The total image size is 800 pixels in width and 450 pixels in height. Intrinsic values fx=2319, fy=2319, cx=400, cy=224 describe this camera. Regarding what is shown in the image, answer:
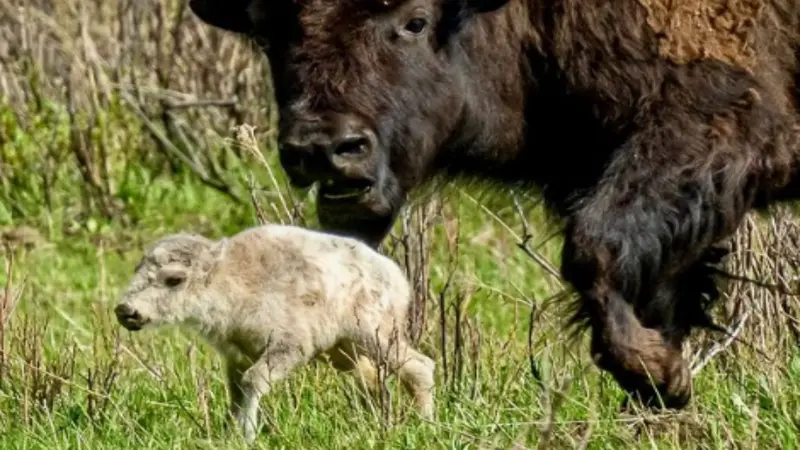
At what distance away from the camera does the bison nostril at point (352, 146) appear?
21.0 feet

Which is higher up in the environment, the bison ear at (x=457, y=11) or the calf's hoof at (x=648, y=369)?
the bison ear at (x=457, y=11)

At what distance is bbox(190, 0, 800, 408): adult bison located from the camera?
6.47 meters

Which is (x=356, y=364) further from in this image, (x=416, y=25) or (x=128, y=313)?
(x=416, y=25)

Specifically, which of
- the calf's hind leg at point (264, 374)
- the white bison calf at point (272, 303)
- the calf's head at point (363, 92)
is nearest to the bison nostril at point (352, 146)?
the calf's head at point (363, 92)

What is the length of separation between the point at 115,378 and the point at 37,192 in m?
5.55

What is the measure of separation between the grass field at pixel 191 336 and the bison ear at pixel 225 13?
14.5 inches

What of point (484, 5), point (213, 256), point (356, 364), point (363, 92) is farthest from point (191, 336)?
point (484, 5)

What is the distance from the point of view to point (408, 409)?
6434 millimetres

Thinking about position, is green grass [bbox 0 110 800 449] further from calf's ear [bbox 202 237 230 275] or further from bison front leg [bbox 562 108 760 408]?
calf's ear [bbox 202 237 230 275]

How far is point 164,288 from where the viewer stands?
6508mm

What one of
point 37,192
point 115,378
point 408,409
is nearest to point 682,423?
point 408,409

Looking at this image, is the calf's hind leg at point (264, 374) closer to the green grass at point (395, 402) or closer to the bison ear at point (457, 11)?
the green grass at point (395, 402)

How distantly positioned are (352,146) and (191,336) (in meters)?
1.54

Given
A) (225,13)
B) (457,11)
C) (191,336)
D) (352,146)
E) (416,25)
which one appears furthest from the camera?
(191,336)
